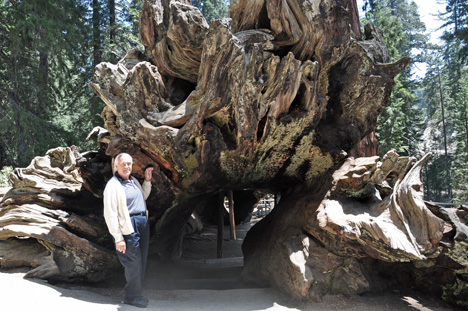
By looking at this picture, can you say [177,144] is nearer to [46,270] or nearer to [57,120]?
[46,270]

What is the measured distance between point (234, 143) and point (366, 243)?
87.4 inches

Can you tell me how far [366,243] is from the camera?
4285 millimetres

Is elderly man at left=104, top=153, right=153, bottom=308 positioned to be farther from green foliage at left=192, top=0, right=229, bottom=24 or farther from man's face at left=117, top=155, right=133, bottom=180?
green foliage at left=192, top=0, right=229, bottom=24

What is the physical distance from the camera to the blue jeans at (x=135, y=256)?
405cm

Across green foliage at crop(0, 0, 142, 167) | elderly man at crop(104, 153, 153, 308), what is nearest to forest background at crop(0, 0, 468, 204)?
green foliage at crop(0, 0, 142, 167)

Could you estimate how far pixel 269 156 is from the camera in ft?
18.6

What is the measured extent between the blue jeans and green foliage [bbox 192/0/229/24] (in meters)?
22.5

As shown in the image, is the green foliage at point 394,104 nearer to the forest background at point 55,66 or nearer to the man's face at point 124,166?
the forest background at point 55,66

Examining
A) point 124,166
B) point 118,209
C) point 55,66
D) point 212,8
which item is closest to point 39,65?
point 55,66

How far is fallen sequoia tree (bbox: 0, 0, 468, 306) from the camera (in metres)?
4.55

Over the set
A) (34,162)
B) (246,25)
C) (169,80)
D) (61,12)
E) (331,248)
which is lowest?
(331,248)

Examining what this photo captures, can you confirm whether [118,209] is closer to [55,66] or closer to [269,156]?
[269,156]

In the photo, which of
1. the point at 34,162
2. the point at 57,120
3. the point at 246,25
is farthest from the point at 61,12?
the point at 246,25

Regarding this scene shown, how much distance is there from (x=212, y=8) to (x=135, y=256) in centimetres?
2454
